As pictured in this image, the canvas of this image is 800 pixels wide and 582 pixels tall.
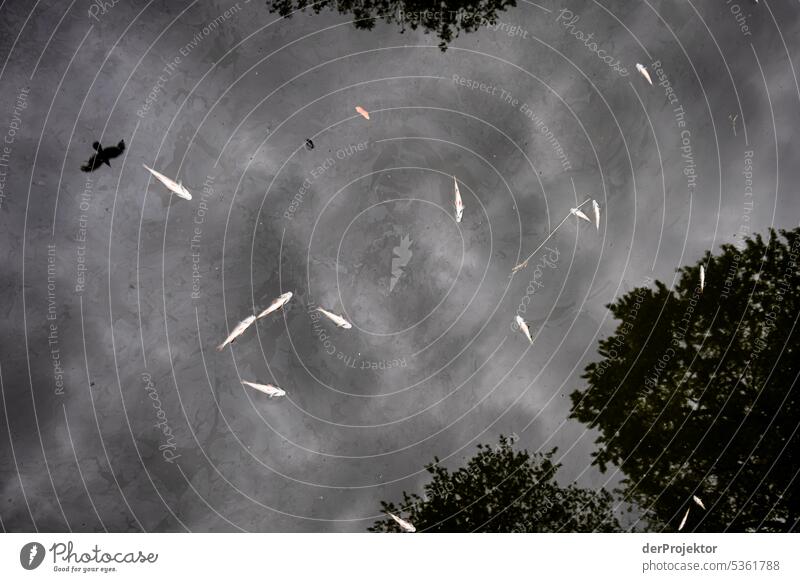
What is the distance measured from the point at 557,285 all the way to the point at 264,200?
4.02 metres

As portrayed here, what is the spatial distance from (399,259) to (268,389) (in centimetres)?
236

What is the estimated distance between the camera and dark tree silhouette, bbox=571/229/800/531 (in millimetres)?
6496

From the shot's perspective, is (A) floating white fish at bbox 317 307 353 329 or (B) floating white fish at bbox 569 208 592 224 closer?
(A) floating white fish at bbox 317 307 353 329

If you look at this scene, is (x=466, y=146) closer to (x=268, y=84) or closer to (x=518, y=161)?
(x=518, y=161)

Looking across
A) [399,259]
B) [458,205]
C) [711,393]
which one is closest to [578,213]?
[458,205]

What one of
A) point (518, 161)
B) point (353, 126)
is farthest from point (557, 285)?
point (353, 126)

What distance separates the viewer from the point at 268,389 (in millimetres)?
6094

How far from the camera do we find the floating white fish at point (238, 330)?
6.08 m

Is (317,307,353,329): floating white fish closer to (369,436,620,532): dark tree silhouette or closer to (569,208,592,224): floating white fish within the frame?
(369,436,620,532): dark tree silhouette
